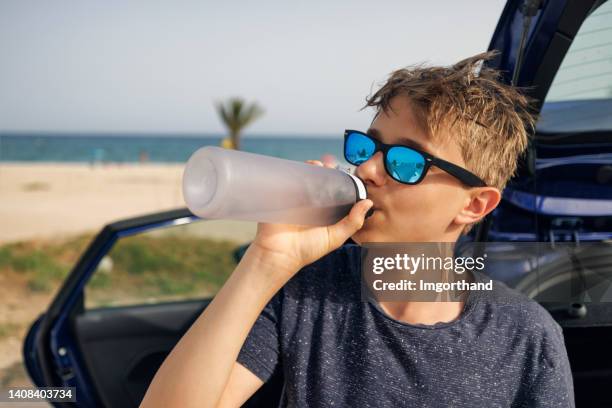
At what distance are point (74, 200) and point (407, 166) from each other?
16.8 metres

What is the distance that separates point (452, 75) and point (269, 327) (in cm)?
89

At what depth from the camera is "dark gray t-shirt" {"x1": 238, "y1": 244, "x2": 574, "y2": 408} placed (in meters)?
1.55

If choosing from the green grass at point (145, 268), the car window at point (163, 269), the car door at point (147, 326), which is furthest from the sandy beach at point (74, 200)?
the car window at point (163, 269)

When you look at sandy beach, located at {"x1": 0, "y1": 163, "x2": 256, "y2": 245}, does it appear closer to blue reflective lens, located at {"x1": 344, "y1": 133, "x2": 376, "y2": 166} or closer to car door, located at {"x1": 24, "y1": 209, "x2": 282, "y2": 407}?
car door, located at {"x1": 24, "y1": 209, "x2": 282, "y2": 407}

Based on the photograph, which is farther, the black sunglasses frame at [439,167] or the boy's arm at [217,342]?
the black sunglasses frame at [439,167]

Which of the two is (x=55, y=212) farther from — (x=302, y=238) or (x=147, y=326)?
(x=302, y=238)

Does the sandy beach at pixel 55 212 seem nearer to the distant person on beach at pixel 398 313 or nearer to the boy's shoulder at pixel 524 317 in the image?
the distant person on beach at pixel 398 313

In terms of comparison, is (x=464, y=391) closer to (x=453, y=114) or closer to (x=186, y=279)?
(x=453, y=114)

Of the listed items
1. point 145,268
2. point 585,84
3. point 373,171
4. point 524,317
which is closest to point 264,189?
point 373,171

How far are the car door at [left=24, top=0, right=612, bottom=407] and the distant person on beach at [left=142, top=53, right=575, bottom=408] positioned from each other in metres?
0.17

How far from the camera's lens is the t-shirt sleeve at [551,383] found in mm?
1524

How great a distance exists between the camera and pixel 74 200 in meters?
17.0

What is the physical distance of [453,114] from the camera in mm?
1628

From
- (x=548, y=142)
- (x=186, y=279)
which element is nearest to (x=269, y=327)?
(x=548, y=142)
